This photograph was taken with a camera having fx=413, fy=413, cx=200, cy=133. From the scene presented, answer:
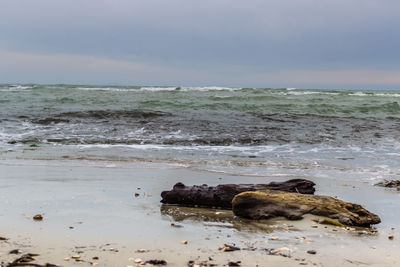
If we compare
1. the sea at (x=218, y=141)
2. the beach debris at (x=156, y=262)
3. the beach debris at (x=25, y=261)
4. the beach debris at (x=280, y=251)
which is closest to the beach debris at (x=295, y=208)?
the beach debris at (x=280, y=251)

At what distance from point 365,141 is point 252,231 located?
9401 mm

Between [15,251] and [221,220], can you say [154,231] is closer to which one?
[221,220]

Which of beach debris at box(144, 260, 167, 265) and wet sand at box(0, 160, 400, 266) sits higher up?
beach debris at box(144, 260, 167, 265)

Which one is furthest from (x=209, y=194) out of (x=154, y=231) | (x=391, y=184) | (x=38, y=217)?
(x=391, y=184)

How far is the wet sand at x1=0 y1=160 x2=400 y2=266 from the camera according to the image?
3.29m

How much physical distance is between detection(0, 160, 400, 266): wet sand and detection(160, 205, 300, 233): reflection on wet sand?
1 cm

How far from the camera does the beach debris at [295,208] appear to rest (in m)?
4.43

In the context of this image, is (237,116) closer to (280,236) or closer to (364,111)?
(364,111)

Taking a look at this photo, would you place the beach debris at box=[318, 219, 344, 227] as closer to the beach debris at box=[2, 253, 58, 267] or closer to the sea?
the beach debris at box=[2, 253, 58, 267]

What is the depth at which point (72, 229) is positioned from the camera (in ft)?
12.9

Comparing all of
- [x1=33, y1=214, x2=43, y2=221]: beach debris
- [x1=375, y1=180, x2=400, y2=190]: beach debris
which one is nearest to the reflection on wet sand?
[x1=33, y1=214, x2=43, y2=221]: beach debris

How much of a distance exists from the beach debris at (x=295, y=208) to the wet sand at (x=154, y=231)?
113mm

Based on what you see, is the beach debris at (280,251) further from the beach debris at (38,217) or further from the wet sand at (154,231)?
→ the beach debris at (38,217)

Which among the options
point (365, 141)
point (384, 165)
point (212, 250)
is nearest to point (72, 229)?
point (212, 250)
